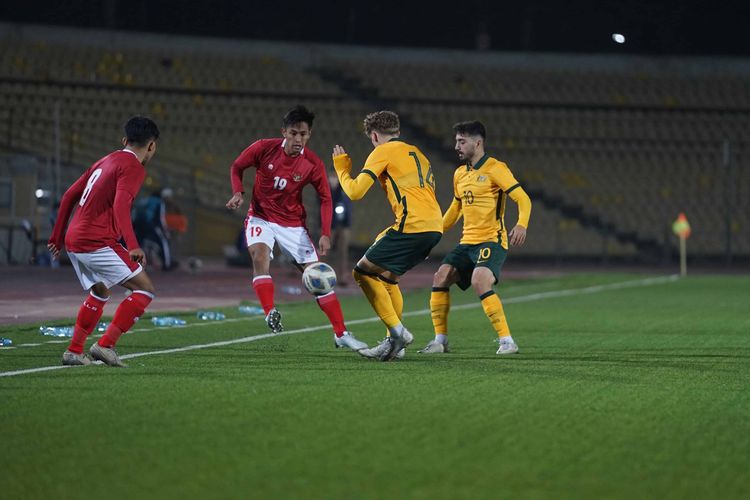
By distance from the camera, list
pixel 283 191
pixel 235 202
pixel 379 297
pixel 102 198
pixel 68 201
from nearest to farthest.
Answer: pixel 102 198, pixel 68 201, pixel 379 297, pixel 235 202, pixel 283 191

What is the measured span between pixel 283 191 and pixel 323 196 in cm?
41

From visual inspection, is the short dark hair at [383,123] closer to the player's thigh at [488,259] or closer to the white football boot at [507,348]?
the player's thigh at [488,259]

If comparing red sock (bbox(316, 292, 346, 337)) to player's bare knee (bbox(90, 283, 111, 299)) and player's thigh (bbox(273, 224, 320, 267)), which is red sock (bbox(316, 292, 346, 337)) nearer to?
player's thigh (bbox(273, 224, 320, 267))

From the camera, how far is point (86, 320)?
836 centimetres

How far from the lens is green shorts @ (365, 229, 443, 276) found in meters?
9.05

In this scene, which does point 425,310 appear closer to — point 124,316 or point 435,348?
point 435,348

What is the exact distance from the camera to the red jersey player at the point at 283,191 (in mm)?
9905

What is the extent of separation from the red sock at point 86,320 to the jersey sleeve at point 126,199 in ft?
2.09

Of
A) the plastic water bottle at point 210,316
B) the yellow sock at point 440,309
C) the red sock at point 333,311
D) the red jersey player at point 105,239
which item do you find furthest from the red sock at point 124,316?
the plastic water bottle at point 210,316

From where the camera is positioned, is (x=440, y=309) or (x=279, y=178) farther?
(x=279, y=178)

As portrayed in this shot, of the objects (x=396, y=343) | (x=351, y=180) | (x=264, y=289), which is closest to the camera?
(x=351, y=180)

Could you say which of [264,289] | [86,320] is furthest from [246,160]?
[86,320]

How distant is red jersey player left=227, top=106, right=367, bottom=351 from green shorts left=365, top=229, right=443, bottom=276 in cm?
85

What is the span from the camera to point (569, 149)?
3697 centimetres
